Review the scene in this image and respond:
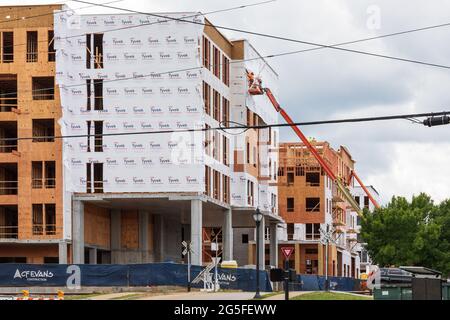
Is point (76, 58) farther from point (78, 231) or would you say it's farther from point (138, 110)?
point (78, 231)

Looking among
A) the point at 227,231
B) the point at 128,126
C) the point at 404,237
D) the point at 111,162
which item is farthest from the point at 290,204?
the point at 111,162

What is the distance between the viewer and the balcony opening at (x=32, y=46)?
76000mm

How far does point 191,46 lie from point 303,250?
52081 millimetres

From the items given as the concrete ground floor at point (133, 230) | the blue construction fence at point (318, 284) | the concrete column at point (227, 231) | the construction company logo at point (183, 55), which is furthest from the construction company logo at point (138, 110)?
the blue construction fence at point (318, 284)

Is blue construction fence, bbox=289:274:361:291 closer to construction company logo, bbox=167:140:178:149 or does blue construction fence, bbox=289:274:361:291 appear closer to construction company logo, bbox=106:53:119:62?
construction company logo, bbox=167:140:178:149

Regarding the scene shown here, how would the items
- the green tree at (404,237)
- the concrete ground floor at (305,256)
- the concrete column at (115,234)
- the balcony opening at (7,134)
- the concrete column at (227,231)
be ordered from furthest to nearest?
the concrete ground floor at (305,256)
the green tree at (404,237)
the concrete column at (227,231)
the concrete column at (115,234)
the balcony opening at (7,134)

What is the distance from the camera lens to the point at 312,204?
123562mm

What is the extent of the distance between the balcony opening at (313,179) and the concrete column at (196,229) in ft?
160

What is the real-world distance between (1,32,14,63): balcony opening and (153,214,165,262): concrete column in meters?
21.0

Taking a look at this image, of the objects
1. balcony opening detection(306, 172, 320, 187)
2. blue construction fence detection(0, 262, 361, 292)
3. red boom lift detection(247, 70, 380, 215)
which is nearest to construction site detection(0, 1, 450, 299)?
red boom lift detection(247, 70, 380, 215)

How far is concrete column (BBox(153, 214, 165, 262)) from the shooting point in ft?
293

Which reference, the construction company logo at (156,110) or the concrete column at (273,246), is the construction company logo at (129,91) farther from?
the concrete column at (273,246)

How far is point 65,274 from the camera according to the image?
2354 inches
